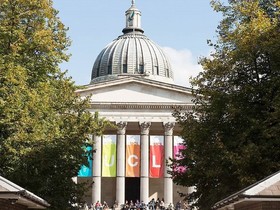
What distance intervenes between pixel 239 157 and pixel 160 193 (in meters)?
50.3

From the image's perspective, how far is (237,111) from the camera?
2767 centimetres

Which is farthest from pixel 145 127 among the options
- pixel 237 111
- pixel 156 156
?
pixel 237 111

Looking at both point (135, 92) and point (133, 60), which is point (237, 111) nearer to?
point (135, 92)

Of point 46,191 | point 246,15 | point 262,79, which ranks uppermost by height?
point 246,15

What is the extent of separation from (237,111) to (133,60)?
6492 centimetres

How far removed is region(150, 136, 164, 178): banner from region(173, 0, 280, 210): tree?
3224cm

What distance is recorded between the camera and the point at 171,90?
235 ft

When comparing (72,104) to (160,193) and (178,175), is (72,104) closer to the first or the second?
(178,175)

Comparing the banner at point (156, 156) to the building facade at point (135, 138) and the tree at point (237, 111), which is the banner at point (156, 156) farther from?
the tree at point (237, 111)

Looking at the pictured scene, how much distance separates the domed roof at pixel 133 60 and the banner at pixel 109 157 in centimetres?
2575

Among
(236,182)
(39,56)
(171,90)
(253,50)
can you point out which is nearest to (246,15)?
(253,50)

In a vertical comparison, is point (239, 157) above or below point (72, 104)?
below

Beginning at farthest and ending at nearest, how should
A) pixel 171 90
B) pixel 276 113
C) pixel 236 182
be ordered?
pixel 171 90 → pixel 236 182 → pixel 276 113

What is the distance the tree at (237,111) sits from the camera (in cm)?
2720
